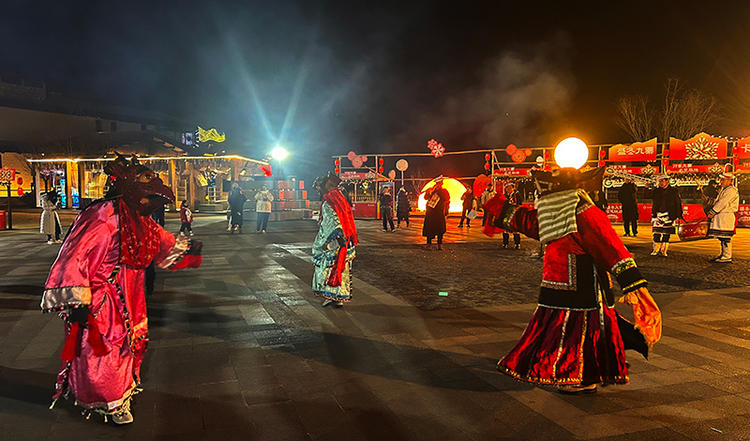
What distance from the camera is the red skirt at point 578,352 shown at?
349cm

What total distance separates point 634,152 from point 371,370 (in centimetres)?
2098

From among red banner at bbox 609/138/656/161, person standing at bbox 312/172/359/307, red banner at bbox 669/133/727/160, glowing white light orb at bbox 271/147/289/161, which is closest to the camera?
person standing at bbox 312/172/359/307

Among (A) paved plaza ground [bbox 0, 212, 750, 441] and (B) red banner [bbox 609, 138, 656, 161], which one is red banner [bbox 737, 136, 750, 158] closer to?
(B) red banner [bbox 609, 138, 656, 161]

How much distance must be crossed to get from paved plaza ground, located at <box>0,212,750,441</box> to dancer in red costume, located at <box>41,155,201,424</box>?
293 mm

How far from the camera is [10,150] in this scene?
1468 inches

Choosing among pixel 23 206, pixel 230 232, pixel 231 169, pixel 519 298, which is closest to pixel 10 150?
pixel 23 206

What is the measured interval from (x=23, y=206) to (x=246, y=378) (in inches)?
1556

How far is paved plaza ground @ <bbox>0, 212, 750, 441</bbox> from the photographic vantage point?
10.4 ft

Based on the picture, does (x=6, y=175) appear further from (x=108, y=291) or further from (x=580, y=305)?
(x=580, y=305)

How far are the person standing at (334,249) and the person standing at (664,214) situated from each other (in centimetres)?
806

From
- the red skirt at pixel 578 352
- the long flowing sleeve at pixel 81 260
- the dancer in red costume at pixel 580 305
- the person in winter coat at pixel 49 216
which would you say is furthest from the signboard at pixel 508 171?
the long flowing sleeve at pixel 81 260

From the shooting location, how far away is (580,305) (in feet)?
11.6

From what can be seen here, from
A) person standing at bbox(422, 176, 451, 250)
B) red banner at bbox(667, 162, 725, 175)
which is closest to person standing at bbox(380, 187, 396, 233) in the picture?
person standing at bbox(422, 176, 451, 250)

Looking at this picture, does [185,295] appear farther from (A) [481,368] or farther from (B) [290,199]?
(B) [290,199]
